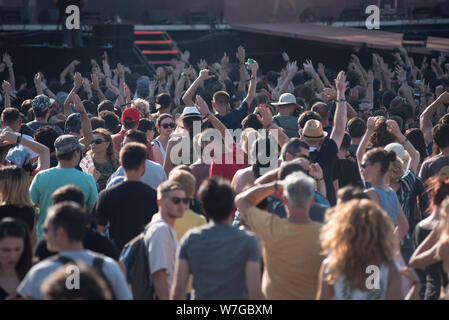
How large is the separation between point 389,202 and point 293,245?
1.17 m

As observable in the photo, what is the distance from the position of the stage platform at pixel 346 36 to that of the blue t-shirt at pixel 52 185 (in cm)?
997

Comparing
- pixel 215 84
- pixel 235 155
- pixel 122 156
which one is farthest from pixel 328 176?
pixel 215 84

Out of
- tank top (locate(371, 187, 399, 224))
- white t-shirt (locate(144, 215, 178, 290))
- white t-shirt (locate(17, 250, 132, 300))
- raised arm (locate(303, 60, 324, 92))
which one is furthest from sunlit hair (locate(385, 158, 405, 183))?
raised arm (locate(303, 60, 324, 92))

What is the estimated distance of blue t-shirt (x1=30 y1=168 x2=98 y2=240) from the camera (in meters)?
4.41

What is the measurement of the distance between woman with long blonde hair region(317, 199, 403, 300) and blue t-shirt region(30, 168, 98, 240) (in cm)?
208

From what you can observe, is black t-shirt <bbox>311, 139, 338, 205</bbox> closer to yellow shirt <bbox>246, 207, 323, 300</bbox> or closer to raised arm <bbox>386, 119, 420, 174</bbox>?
raised arm <bbox>386, 119, 420, 174</bbox>

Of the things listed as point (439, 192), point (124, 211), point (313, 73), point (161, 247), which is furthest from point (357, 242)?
point (313, 73)

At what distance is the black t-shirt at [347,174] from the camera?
5.34m

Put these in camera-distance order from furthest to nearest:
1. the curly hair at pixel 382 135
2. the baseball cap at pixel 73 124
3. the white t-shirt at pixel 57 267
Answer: the baseball cap at pixel 73 124
the curly hair at pixel 382 135
the white t-shirt at pixel 57 267

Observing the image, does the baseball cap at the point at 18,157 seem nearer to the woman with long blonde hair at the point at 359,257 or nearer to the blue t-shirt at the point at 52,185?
the blue t-shirt at the point at 52,185

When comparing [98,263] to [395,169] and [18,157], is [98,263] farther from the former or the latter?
[395,169]

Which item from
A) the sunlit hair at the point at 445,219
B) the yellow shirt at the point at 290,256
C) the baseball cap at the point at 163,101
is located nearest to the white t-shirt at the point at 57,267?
the yellow shirt at the point at 290,256

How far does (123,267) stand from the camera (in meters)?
3.23
